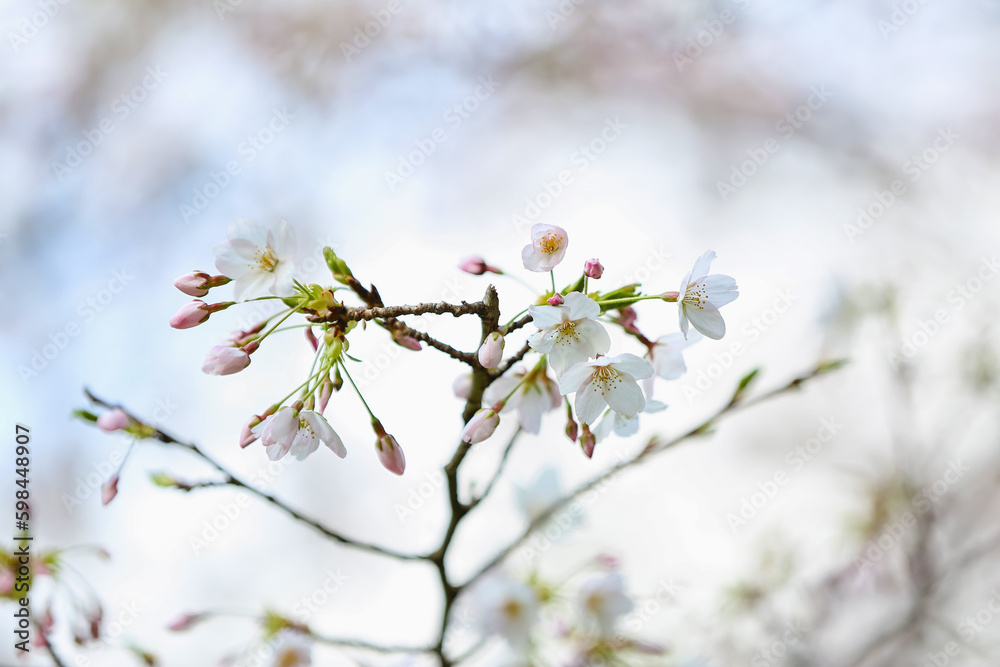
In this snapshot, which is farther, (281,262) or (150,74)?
(150,74)

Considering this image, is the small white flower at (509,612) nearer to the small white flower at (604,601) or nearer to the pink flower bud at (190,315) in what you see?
the small white flower at (604,601)

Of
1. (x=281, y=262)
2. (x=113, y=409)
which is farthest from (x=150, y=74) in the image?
(x=281, y=262)

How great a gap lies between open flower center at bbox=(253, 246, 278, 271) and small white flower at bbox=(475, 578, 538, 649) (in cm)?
50

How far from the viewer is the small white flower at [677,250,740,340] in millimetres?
458

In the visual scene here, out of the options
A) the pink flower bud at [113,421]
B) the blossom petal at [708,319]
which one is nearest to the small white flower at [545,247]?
the blossom petal at [708,319]

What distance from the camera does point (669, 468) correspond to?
174 centimetres

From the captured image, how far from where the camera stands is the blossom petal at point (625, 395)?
0.45 m

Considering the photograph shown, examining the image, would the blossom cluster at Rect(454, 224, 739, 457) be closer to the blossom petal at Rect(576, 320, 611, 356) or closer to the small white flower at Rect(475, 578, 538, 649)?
the blossom petal at Rect(576, 320, 611, 356)

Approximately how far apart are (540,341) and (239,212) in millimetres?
1605

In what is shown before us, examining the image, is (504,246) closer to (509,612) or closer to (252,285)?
(509,612)

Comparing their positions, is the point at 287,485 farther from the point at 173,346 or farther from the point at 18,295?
the point at 18,295

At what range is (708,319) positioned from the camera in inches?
18.2

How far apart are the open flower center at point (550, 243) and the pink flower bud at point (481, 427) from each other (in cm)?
12

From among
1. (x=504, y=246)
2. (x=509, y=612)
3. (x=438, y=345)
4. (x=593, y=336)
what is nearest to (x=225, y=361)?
(x=438, y=345)
